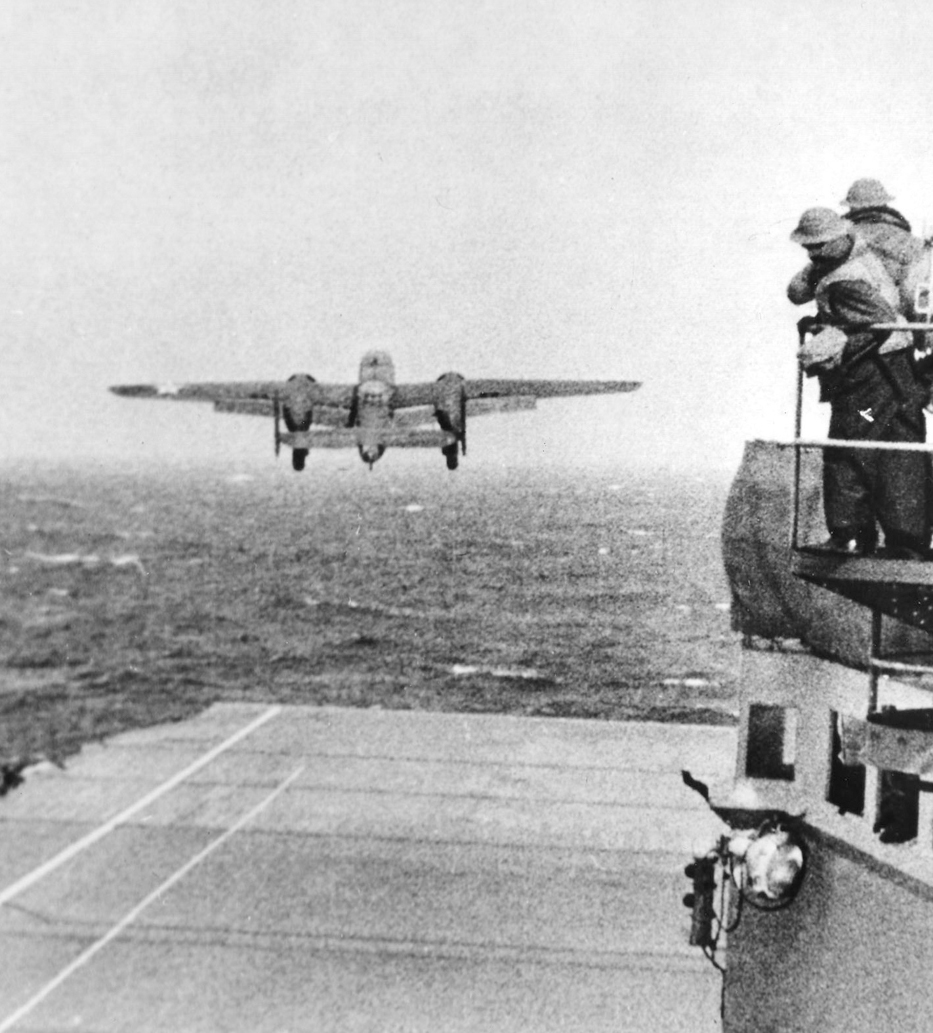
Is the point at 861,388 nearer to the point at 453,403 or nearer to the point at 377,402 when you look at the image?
the point at 453,403

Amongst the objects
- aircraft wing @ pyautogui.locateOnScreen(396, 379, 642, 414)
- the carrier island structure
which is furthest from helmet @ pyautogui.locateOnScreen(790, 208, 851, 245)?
aircraft wing @ pyautogui.locateOnScreen(396, 379, 642, 414)

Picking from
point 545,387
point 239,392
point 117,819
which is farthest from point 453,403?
point 117,819

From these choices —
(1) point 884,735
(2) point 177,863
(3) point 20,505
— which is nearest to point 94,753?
(2) point 177,863

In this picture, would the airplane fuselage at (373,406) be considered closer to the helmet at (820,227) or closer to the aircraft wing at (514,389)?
the aircraft wing at (514,389)

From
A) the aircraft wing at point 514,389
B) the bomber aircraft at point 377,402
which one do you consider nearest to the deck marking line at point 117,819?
the bomber aircraft at point 377,402

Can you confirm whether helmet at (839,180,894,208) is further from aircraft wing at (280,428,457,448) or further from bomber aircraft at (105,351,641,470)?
aircraft wing at (280,428,457,448)
